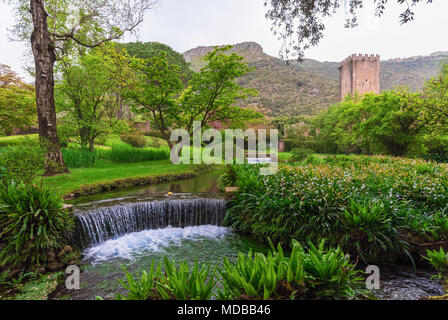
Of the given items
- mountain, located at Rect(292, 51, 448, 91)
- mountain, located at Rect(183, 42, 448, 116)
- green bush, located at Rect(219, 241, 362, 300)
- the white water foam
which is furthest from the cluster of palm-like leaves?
mountain, located at Rect(292, 51, 448, 91)

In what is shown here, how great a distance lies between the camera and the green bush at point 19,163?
4.34 metres

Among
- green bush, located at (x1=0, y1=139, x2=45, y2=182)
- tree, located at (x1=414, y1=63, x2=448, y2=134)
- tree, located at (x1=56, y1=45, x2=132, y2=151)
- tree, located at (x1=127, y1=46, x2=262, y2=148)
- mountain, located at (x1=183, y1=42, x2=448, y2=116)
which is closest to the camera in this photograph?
green bush, located at (x1=0, y1=139, x2=45, y2=182)

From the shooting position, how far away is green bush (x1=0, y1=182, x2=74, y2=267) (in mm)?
3357

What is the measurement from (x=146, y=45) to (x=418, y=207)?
36772 mm

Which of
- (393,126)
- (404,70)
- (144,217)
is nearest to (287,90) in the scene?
(404,70)

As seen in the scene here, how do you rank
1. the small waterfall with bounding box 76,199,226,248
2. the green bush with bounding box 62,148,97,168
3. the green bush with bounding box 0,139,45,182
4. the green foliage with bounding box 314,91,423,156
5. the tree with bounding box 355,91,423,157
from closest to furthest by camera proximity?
the green bush with bounding box 0,139,45,182, the small waterfall with bounding box 76,199,226,248, the green bush with bounding box 62,148,97,168, the green foliage with bounding box 314,91,423,156, the tree with bounding box 355,91,423,157

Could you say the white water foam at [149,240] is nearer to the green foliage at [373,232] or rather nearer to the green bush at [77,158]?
the green foliage at [373,232]

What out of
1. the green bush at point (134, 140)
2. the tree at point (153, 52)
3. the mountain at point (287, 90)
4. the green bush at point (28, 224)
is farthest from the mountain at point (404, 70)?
the green bush at point (28, 224)

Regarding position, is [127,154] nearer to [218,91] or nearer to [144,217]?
[218,91]

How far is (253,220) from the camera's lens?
507cm

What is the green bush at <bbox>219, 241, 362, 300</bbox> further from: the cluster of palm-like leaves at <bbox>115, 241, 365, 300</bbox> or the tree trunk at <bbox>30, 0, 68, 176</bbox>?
the tree trunk at <bbox>30, 0, 68, 176</bbox>

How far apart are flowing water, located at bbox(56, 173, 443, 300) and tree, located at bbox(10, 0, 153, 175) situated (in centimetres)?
325

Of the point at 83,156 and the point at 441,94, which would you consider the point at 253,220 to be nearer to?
the point at 83,156
